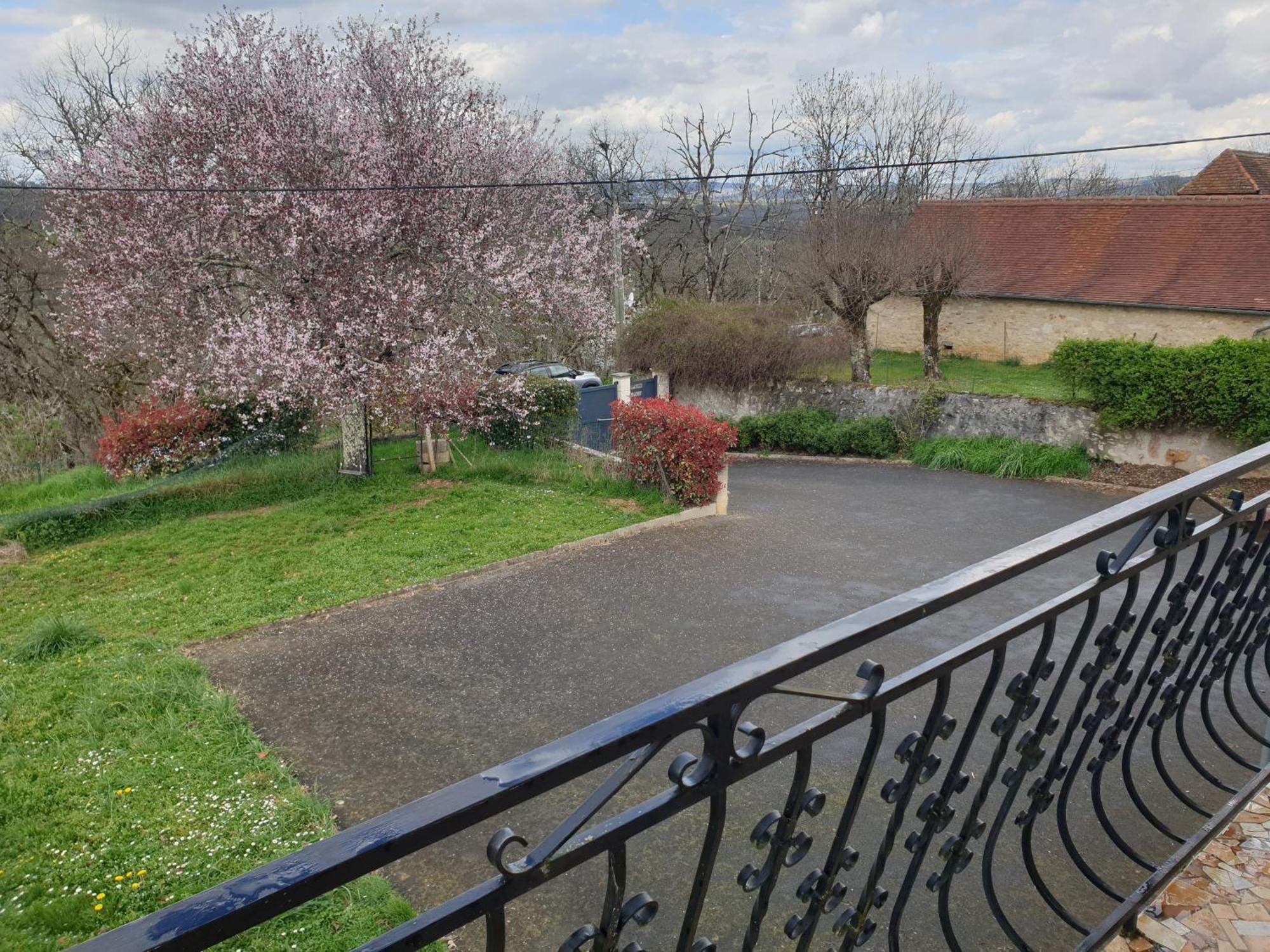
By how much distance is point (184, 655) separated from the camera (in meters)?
6.73

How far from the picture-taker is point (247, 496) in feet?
40.3

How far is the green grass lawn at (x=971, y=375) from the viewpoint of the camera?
17.1m

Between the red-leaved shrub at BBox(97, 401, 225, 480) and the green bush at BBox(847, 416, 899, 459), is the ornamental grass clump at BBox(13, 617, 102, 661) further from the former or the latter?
the green bush at BBox(847, 416, 899, 459)

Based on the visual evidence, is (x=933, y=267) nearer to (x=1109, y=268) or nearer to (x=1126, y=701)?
(x=1109, y=268)

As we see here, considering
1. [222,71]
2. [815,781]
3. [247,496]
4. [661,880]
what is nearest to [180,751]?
[661,880]

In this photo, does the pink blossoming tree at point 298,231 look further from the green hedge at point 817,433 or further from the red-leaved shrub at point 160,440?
the green hedge at point 817,433

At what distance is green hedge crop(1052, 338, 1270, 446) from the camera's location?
13.3m

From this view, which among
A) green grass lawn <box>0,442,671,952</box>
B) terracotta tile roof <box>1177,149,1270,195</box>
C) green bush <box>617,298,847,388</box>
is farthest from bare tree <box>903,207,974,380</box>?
green grass lawn <box>0,442,671,952</box>

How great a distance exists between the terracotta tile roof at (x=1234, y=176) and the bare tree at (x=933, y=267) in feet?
29.6

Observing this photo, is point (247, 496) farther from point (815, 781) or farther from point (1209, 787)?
point (1209, 787)

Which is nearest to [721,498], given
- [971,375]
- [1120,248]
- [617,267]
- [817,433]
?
[817,433]

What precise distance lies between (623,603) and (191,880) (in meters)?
4.69

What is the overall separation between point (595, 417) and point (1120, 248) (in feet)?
48.4

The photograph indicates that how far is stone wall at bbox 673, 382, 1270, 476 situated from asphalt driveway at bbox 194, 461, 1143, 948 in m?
4.53
